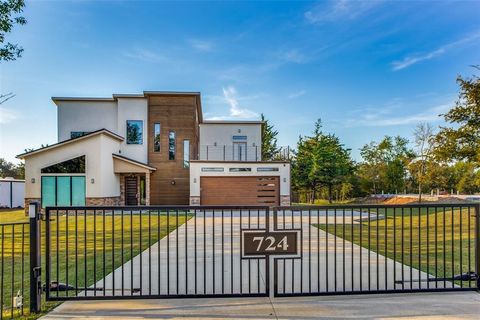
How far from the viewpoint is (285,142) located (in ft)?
129

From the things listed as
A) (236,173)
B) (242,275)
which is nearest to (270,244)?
(242,275)

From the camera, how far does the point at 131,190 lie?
62.6ft

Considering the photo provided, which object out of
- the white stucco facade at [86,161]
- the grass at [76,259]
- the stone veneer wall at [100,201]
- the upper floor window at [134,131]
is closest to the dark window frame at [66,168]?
the white stucco facade at [86,161]

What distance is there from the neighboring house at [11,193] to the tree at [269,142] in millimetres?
24846

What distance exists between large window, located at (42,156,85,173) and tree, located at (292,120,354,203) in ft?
65.7

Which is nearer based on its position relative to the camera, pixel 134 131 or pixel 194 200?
pixel 194 200

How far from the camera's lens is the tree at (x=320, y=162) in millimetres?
29062

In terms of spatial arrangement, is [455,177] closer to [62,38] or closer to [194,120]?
[194,120]

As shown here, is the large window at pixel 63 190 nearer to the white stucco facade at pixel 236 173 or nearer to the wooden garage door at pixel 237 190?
the white stucco facade at pixel 236 173

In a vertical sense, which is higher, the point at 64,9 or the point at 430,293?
the point at 64,9

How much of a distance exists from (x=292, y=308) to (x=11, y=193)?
25.6 m

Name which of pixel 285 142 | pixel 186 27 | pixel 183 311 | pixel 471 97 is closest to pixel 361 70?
pixel 471 97

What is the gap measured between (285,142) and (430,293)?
3596 centimetres

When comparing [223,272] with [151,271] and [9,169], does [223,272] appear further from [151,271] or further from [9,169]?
[9,169]
